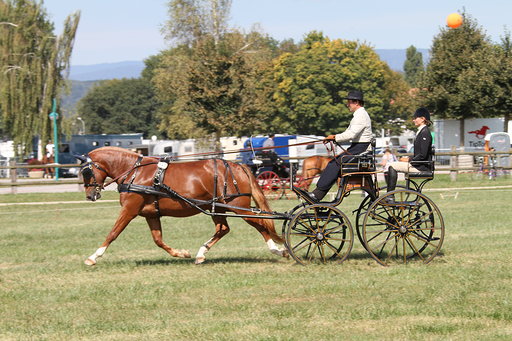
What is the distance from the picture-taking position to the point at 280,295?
8391 mm

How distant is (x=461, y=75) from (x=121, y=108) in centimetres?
7921

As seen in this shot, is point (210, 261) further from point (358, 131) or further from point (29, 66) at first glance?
point (29, 66)

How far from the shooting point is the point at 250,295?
8.45 metres

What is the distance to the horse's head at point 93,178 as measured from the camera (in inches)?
434

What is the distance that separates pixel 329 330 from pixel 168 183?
183 inches

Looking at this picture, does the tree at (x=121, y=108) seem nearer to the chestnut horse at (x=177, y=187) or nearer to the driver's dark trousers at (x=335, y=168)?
the chestnut horse at (x=177, y=187)

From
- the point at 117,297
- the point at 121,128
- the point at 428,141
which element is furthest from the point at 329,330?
the point at 121,128

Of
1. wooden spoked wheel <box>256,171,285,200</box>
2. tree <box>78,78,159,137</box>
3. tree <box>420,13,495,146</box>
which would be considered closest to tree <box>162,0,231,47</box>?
tree <box>420,13,495,146</box>

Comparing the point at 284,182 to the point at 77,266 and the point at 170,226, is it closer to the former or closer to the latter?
the point at 170,226

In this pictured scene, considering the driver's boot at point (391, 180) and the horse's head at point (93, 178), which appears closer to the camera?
the driver's boot at point (391, 180)

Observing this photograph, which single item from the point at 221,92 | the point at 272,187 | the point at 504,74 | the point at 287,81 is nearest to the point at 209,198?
the point at 272,187

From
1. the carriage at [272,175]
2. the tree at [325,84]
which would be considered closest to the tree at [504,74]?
the carriage at [272,175]

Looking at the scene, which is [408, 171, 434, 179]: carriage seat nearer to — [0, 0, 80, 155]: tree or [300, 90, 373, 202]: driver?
[300, 90, 373, 202]: driver

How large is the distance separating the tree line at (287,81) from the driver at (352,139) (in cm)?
2557
